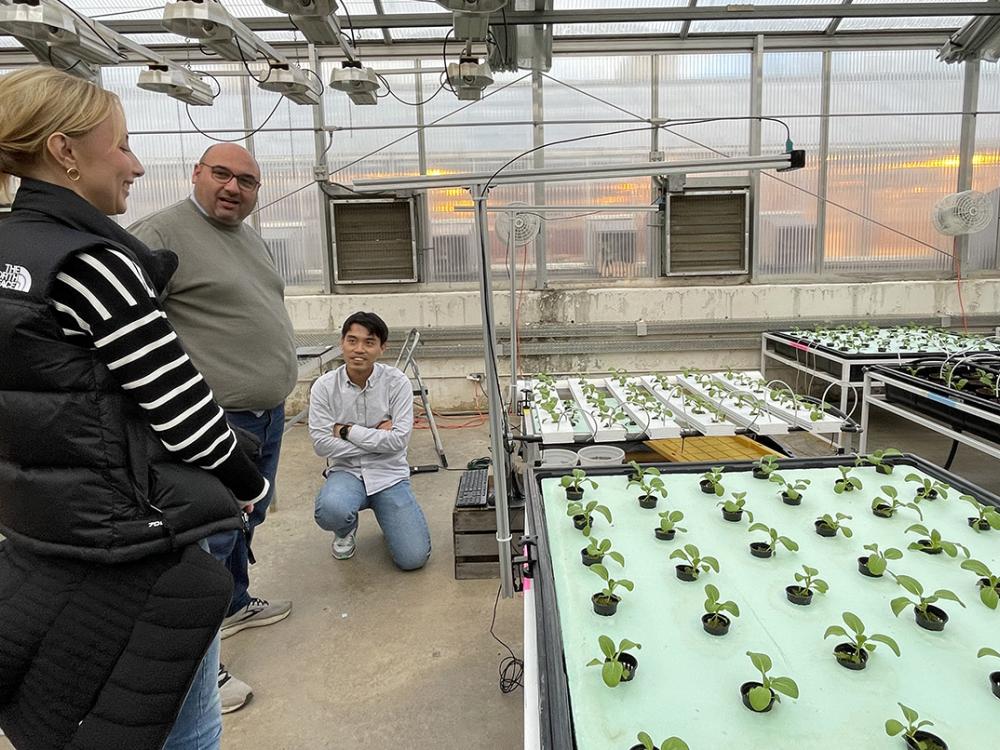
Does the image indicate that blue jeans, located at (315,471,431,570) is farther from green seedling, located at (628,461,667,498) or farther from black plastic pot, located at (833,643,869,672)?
black plastic pot, located at (833,643,869,672)

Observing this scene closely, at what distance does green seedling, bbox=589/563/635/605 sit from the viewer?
3.75 feet

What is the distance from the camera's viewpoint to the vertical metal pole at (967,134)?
541 cm

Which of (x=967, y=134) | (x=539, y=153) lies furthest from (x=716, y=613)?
(x=967, y=134)

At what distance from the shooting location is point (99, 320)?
866mm

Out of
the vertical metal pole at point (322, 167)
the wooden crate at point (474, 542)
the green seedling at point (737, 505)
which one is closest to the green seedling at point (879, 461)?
the green seedling at point (737, 505)

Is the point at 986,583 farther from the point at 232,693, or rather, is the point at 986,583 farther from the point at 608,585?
the point at 232,693

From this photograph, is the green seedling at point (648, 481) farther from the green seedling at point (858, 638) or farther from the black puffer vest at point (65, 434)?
the black puffer vest at point (65, 434)

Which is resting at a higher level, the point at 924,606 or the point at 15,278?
the point at 15,278

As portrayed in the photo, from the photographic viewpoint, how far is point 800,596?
1153 mm

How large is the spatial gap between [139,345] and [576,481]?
111 cm

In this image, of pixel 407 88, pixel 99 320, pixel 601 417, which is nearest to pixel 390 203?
pixel 407 88

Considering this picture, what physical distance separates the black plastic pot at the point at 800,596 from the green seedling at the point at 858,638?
0.38ft

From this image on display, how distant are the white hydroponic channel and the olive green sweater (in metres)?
0.91

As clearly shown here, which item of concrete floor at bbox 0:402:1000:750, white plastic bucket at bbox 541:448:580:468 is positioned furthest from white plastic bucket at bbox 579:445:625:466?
concrete floor at bbox 0:402:1000:750
